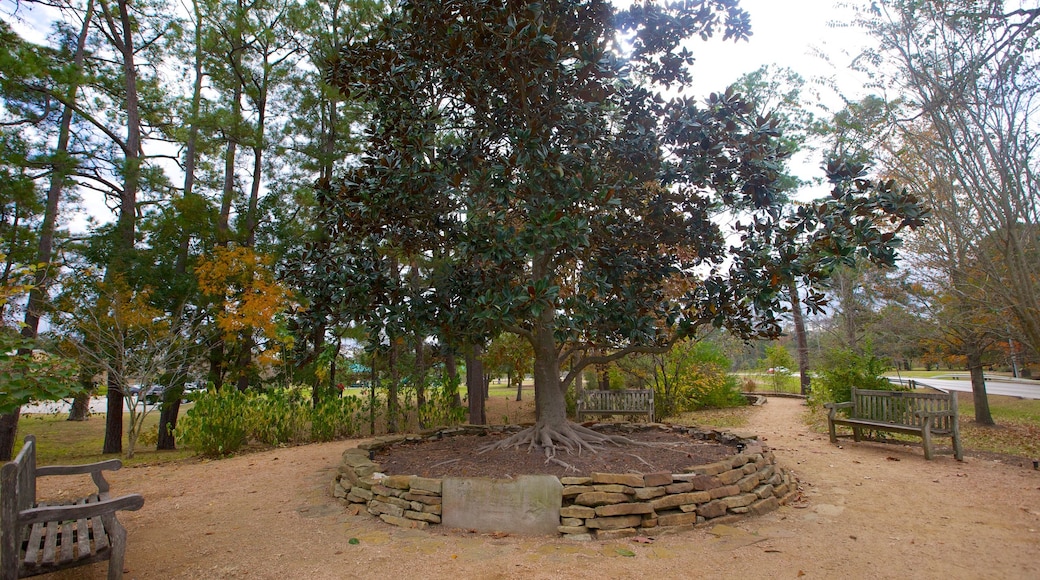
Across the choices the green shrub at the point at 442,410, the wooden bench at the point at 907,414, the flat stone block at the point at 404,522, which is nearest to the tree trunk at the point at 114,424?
the green shrub at the point at 442,410

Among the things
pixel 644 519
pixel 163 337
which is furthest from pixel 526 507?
pixel 163 337

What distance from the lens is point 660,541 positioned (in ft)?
11.8

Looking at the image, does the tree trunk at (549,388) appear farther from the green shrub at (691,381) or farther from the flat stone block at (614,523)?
the green shrub at (691,381)

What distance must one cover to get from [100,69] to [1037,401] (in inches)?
946

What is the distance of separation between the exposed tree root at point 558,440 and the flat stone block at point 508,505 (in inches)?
41.3

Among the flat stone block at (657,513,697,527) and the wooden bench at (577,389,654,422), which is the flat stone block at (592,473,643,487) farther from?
the wooden bench at (577,389,654,422)

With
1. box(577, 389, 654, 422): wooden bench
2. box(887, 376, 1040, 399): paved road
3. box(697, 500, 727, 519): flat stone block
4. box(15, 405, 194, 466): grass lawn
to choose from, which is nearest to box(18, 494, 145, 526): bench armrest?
box(697, 500, 727, 519): flat stone block

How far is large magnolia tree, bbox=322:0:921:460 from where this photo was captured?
414 centimetres

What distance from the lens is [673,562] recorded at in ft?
10.6

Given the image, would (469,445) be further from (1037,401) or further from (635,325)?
(1037,401)

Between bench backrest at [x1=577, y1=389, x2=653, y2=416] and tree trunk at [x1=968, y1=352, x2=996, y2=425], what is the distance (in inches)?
215

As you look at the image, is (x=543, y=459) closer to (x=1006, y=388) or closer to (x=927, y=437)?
(x=927, y=437)

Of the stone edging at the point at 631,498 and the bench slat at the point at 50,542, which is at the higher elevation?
the bench slat at the point at 50,542

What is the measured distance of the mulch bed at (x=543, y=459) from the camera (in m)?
4.44
